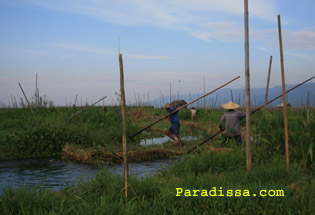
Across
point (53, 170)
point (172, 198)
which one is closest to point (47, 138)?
point (53, 170)

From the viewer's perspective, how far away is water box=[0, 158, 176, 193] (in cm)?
582

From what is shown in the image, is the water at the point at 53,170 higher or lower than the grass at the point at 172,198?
lower

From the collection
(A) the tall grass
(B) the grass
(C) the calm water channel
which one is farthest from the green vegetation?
(A) the tall grass

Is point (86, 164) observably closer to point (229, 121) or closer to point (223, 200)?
point (229, 121)

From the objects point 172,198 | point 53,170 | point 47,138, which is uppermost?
point 47,138

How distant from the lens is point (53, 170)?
266 inches

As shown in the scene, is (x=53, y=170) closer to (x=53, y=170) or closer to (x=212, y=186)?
(x=53, y=170)

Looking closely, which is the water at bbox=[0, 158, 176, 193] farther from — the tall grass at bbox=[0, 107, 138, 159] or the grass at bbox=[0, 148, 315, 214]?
the grass at bbox=[0, 148, 315, 214]

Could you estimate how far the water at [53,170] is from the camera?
5824 millimetres

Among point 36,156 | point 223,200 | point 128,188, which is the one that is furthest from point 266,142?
point 36,156

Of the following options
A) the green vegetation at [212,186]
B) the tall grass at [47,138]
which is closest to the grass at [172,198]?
the green vegetation at [212,186]

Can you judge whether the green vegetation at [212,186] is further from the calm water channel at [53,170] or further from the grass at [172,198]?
the calm water channel at [53,170]

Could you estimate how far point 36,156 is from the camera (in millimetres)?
8430

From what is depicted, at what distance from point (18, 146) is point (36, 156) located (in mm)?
602
